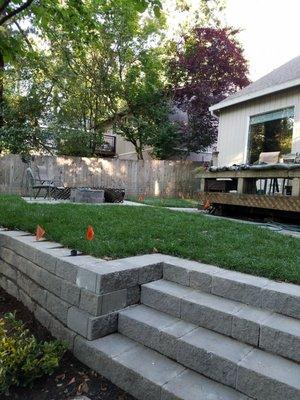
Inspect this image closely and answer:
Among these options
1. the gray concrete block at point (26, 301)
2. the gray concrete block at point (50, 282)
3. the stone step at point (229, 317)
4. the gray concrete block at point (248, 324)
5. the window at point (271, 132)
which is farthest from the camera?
the window at point (271, 132)

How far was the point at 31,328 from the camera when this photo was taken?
9.95ft

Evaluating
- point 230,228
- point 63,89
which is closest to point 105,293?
point 230,228

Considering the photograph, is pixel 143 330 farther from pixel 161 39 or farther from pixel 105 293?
pixel 161 39

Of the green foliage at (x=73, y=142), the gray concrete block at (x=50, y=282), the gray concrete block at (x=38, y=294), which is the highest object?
the green foliage at (x=73, y=142)

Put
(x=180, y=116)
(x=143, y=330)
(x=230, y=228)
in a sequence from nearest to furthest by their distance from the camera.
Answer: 1. (x=143, y=330)
2. (x=230, y=228)
3. (x=180, y=116)

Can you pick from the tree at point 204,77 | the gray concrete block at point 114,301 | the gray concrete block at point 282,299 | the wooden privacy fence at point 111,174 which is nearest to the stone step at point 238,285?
the gray concrete block at point 282,299

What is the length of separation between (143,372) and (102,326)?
51 cm

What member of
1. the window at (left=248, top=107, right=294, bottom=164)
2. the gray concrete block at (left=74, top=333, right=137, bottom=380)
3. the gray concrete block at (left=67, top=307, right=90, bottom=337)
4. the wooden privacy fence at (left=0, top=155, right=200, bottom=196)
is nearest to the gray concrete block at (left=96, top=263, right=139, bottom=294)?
the gray concrete block at (left=67, top=307, right=90, bottom=337)

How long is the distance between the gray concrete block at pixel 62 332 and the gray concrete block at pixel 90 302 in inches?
9.5

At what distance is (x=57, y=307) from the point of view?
2.90 meters

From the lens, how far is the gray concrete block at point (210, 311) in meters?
2.31

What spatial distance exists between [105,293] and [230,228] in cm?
259

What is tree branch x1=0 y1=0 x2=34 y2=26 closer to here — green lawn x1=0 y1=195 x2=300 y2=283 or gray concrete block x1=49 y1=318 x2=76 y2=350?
green lawn x1=0 y1=195 x2=300 y2=283

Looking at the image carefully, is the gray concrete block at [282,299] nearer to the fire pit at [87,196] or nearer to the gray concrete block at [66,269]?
the gray concrete block at [66,269]
